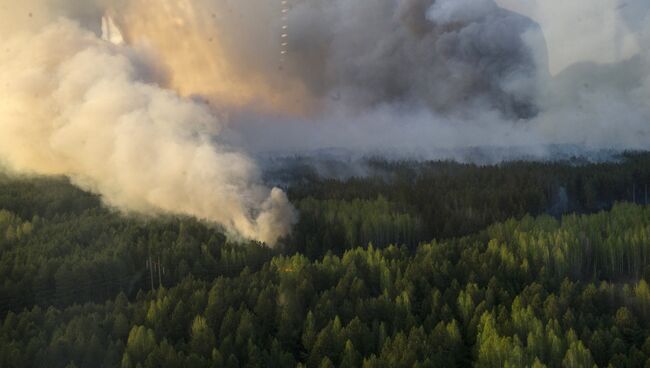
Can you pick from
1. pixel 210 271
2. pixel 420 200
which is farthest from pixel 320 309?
pixel 420 200

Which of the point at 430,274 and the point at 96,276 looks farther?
the point at 96,276

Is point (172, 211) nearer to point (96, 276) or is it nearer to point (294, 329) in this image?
point (96, 276)

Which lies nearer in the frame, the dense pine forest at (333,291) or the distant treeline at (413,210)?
the dense pine forest at (333,291)

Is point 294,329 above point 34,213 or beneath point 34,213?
beneath

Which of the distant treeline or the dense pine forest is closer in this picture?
the dense pine forest

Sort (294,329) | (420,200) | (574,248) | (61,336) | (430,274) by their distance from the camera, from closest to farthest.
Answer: (61,336) → (294,329) → (430,274) → (574,248) → (420,200)

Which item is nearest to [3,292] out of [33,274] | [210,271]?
[33,274]

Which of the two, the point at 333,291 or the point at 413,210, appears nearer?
the point at 333,291

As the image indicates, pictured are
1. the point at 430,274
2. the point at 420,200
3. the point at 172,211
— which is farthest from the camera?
the point at 420,200
